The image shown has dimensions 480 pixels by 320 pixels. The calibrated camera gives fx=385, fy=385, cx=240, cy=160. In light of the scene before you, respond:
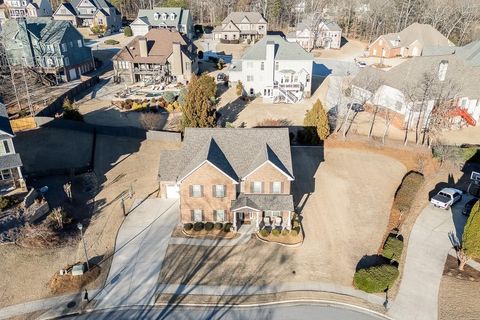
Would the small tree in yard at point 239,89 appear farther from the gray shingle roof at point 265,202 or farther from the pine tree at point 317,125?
the gray shingle roof at point 265,202

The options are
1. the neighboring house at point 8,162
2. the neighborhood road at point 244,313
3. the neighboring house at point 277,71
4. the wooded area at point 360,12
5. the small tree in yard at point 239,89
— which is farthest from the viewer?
the wooded area at point 360,12

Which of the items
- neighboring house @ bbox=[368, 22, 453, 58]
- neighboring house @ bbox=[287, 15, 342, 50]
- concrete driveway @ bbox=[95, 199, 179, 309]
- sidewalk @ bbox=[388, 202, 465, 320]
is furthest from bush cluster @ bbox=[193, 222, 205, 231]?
neighboring house @ bbox=[287, 15, 342, 50]

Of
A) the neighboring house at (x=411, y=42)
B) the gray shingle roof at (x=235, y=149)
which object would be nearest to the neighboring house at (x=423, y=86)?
the gray shingle roof at (x=235, y=149)

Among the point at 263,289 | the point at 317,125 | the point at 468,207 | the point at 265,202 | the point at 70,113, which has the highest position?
the point at 70,113

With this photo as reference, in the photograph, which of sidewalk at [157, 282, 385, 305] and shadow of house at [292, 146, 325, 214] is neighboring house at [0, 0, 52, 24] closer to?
shadow of house at [292, 146, 325, 214]

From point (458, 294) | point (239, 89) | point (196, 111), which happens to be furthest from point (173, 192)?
point (239, 89)

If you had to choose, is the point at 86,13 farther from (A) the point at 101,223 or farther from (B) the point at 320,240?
(B) the point at 320,240
